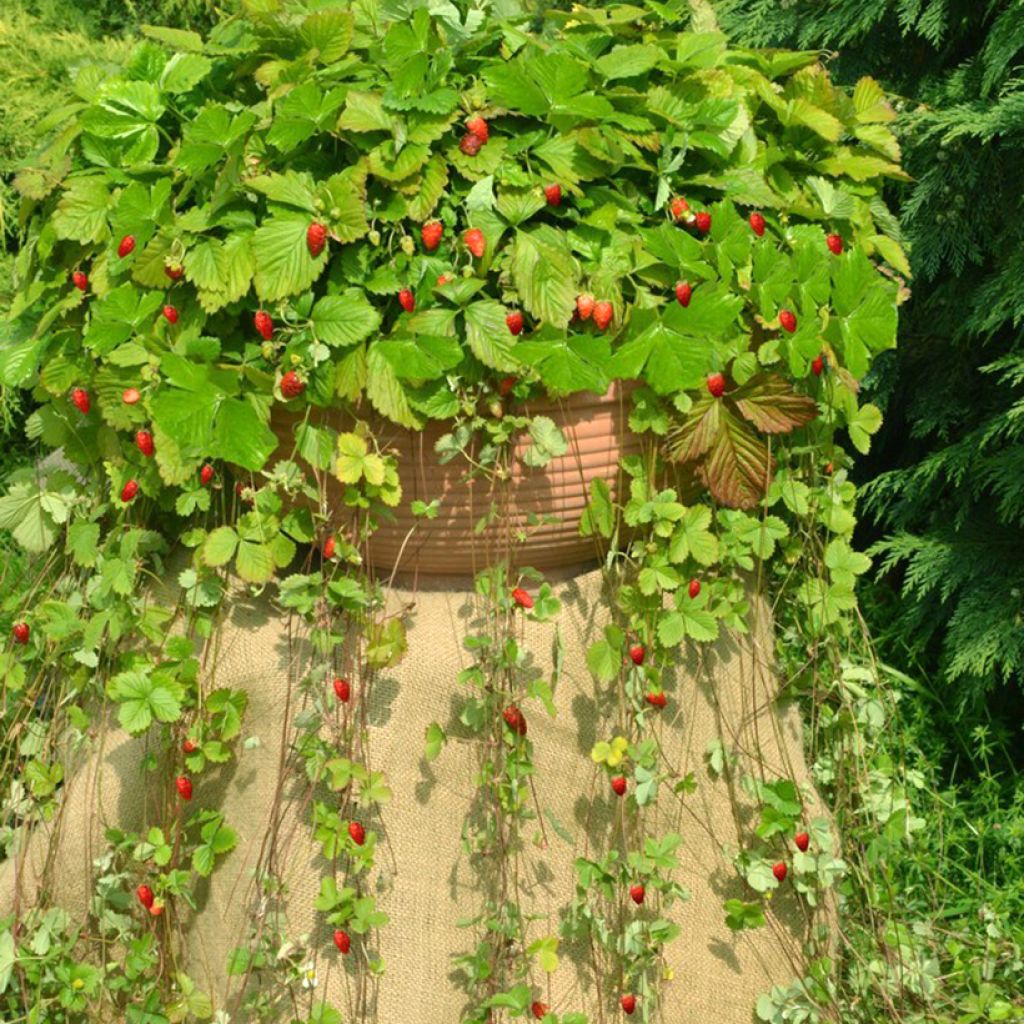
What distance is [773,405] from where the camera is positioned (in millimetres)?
1774

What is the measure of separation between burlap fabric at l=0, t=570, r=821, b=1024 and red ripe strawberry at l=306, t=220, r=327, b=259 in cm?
52

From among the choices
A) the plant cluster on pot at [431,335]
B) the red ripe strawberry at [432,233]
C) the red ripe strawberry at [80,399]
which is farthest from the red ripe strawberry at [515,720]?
A: the red ripe strawberry at [80,399]

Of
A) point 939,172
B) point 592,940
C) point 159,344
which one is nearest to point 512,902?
point 592,940

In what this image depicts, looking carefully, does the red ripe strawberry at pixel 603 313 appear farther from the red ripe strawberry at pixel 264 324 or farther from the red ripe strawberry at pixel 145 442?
the red ripe strawberry at pixel 145 442

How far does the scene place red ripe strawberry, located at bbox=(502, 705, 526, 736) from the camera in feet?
5.70

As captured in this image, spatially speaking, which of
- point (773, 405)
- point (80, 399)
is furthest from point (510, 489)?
point (80, 399)

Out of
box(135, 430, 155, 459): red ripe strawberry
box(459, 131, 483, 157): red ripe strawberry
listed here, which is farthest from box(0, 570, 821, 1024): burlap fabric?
box(459, 131, 483, 157): red ripe strawberry

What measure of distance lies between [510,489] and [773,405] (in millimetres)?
382

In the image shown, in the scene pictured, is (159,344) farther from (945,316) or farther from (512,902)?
(945,316)

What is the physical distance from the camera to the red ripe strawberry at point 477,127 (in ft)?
5.58

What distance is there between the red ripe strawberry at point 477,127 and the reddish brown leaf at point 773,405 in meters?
0.49

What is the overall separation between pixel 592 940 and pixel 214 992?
1.83 feet

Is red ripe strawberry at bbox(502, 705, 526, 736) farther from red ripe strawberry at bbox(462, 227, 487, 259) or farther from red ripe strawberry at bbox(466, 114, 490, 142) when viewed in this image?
red ripe strawberry at bbox(466, 114, 490, 142)

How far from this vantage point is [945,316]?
279cm
